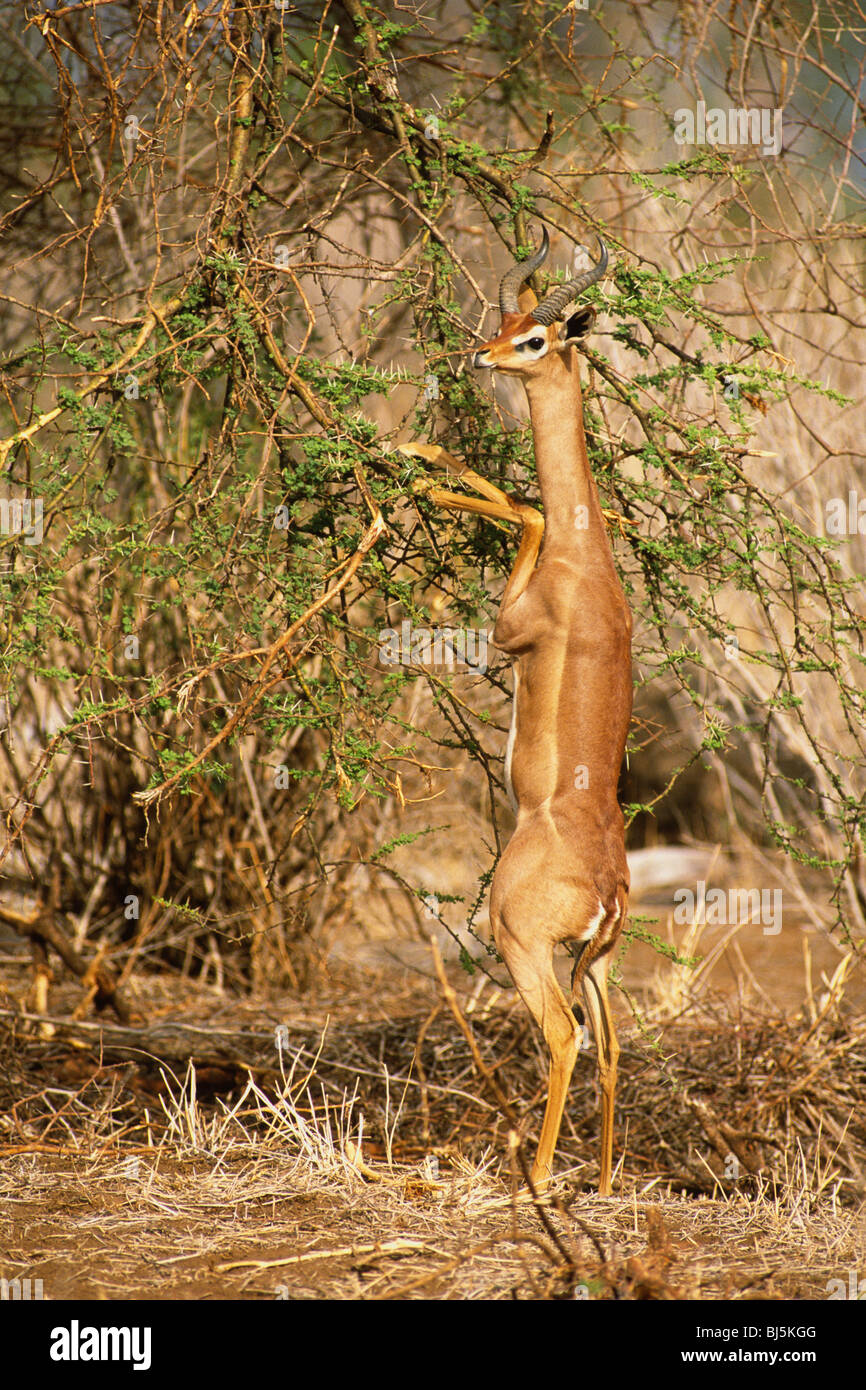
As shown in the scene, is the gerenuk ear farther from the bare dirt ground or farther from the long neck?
the bare dirt ground

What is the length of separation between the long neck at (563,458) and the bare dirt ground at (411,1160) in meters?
1.93

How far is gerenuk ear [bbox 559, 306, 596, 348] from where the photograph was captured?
4.30 metres

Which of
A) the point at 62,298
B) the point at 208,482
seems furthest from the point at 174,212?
the point at 208,482

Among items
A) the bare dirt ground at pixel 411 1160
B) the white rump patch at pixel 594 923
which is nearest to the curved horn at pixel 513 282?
the white rump patch at pixel 594 923

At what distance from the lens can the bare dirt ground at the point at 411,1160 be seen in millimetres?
3938

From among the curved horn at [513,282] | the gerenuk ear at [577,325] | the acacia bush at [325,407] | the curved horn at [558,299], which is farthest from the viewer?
the acacia bush at [325,407]

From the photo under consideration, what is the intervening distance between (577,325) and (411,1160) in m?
3.42

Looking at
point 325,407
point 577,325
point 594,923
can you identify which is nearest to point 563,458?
point 577,325

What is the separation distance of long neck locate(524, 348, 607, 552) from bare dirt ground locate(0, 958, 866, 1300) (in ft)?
6.34

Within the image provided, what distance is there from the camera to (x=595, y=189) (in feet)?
38.1

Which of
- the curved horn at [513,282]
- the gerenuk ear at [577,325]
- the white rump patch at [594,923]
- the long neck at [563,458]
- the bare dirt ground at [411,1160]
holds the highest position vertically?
the curved horn at [513,282]

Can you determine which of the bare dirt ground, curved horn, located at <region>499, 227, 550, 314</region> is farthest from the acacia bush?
the bare dirt ground

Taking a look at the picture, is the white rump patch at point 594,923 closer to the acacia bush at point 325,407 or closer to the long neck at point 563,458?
the acacia bush at point 325,407

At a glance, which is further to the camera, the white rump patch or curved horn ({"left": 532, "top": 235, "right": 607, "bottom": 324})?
the white rump patch
